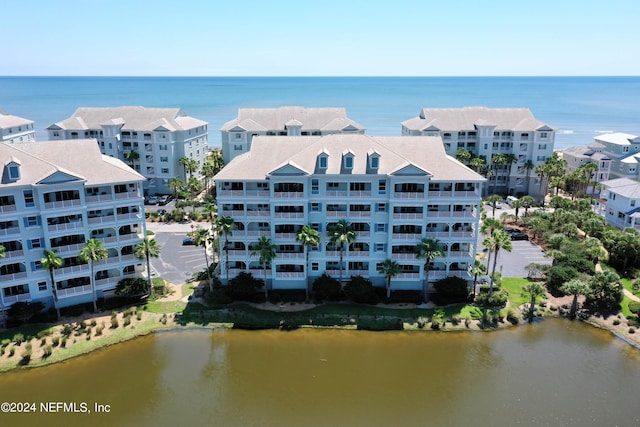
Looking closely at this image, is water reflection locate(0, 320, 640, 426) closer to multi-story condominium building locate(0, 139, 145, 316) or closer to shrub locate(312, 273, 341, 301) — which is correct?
shrub locate(312, 273, 341, 301)

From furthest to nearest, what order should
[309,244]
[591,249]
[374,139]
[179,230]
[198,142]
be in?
[198,142]
[179,230]
[591,249]
[374,139]
[309,244]

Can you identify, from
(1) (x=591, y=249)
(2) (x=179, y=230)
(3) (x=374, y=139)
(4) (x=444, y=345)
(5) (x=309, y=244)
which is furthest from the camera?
(2) (x=179, y=230)

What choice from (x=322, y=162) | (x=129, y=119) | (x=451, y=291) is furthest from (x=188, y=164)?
(x=451, y=291)

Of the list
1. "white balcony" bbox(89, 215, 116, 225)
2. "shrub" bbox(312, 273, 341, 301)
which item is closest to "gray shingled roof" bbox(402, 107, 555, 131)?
"shrub" bbox(312, 273, 341, 301)

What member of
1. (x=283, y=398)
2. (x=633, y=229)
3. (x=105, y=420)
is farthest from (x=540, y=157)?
(x=105, y=420)

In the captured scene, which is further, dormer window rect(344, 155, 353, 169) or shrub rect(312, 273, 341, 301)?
shrub rect(312, 273, 341, 301)

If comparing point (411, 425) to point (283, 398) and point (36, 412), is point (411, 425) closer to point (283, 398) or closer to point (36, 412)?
point (283, 398)

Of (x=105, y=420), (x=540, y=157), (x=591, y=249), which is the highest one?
(x=540, y=157)

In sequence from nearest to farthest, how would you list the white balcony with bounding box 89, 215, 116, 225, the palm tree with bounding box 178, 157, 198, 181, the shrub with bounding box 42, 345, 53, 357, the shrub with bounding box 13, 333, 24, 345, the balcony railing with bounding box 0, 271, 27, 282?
the shrub with bounding box 42, 345, 53, 357 < the shrub with bounding box 13, 333, 24, 345 < the balcony railing with bounding box 0, 271, 27, 282 < the white balcony with bounding box 89, 215, 116, 225 < the palm tree with bounding box 178, 157, 198, 181
